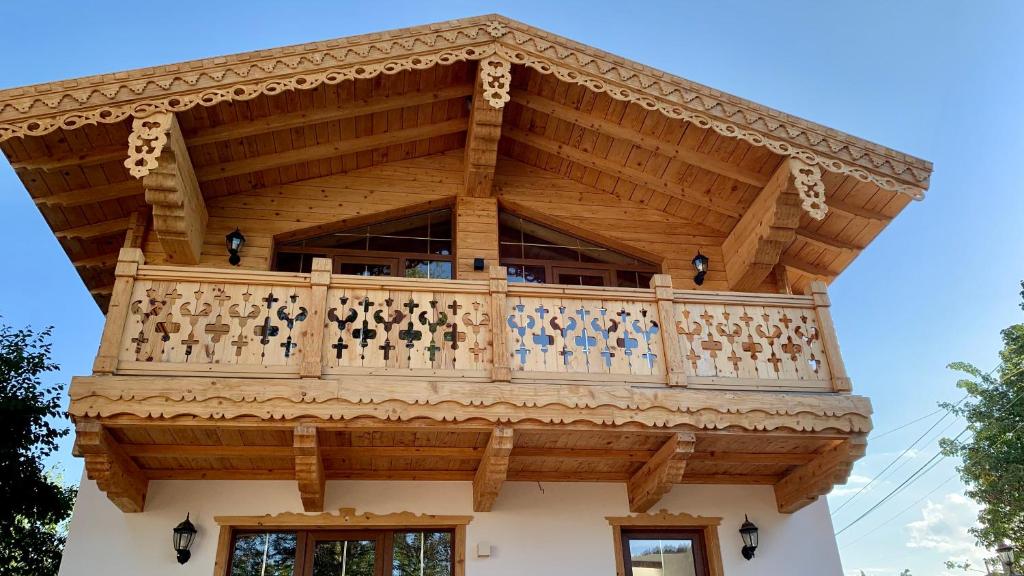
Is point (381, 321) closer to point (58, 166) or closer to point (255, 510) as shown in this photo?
point (255, 510)

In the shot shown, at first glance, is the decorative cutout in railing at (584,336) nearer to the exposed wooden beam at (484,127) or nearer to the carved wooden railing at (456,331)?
the carved wooden railing at (456,331)

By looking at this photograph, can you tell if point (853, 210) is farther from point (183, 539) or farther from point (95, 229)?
point (95, 229)

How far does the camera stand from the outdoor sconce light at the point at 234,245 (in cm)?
805

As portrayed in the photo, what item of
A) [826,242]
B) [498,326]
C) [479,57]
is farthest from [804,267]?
[479,57]

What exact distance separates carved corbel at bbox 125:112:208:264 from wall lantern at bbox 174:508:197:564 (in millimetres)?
2619

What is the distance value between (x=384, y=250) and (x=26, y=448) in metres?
4.49

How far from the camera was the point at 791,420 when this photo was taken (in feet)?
21.8

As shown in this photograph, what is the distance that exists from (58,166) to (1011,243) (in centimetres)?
2864

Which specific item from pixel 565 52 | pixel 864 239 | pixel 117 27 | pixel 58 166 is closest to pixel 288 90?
pixel 58 166

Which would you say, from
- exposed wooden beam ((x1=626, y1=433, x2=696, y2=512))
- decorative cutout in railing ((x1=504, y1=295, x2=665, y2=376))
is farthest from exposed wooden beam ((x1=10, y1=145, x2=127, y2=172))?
exposed wooden beam ((x1=626, y1=433, x2=696, y2=512))

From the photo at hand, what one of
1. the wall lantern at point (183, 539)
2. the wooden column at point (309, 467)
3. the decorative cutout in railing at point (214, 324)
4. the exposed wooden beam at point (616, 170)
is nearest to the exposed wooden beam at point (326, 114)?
the exposed wooden beam at point (616, 170)

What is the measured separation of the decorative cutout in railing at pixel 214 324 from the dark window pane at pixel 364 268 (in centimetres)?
204

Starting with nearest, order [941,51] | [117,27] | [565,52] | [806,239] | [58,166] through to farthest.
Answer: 1. [58,166]
2. [565,52]
3. [806,239]
4. [117,27]
5. [941,51]

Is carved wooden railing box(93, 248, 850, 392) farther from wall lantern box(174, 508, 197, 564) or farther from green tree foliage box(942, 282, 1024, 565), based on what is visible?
green tree foliage box(942, 282, 1024, 565)
